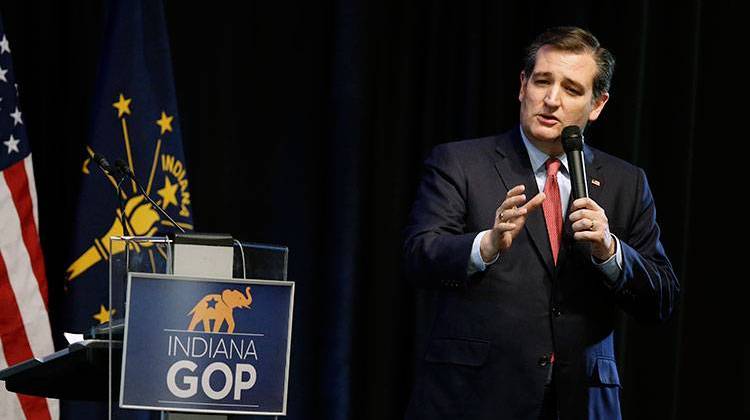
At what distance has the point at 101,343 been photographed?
2033mm

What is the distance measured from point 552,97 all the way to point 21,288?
175 centimetres

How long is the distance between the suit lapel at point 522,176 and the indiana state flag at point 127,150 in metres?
1.34

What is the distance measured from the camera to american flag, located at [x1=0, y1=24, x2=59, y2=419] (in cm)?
337

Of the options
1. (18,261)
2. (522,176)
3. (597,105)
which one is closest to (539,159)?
(522,176)

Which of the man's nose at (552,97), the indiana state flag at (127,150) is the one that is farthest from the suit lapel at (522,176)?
the indiana state flag at (127,150)

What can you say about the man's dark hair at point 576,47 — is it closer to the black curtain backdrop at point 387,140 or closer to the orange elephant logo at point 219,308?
the orange elephant logo at point 219,308

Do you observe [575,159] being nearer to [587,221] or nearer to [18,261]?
[587,221]

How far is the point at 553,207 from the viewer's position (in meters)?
2.65

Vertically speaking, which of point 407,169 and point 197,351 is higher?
point 407,169

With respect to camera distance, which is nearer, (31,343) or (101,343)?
(101,343)

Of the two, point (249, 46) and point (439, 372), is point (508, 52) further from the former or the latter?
point (439, 372)

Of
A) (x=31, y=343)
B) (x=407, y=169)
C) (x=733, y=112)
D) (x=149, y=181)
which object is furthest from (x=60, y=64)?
(x=733, y=112)

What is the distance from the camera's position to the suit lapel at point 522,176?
2588 mm

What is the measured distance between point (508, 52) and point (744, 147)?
1.01 meters
